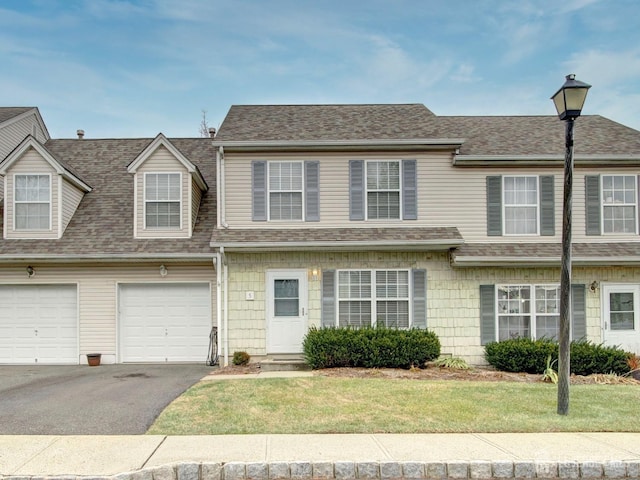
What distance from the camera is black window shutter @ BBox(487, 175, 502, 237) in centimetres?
1313

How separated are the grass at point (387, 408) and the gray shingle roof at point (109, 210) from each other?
16.1 feet

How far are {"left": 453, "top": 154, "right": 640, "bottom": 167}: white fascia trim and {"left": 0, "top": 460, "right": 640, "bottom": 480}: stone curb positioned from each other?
8785mm

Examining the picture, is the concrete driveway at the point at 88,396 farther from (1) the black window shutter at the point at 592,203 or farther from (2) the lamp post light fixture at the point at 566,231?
(1) the black window shutter at the point at 592,203

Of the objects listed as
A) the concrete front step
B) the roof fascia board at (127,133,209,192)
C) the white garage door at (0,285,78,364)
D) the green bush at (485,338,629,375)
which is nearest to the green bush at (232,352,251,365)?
the concrete front step

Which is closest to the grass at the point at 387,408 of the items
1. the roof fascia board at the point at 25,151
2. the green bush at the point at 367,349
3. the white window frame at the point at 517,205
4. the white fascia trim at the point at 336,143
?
the green bush at the point at 367,349

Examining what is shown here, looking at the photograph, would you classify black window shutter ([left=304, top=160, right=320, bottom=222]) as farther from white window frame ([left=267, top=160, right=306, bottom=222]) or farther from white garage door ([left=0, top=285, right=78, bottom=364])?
white garage door ([left=0, top=285, right=78, bottom=364])

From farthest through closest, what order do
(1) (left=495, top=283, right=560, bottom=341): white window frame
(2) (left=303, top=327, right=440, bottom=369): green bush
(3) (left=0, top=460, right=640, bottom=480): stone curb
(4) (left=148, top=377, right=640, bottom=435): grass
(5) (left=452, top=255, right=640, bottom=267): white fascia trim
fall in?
(1) (left=495, top=283, right=560, bottom=341): white window frame
(5) (left=452, top=255, right=640, bottom=267): white fascia trim
(2) (left=303, top=327, right=440, bottom=369): green bush
(4) (left=148, top=377, right=640, bottom=435): grass
(3) (left=0, top=460, right=640, bottom=480): stone curb

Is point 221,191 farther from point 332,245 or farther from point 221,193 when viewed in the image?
point 332,245


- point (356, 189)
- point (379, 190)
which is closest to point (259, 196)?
point (356, 189)

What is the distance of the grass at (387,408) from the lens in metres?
6.90

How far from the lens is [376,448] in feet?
19.8

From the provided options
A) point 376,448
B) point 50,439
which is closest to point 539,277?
point 376,448

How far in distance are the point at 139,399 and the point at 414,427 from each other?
15.8ft

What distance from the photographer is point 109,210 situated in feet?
47.4
